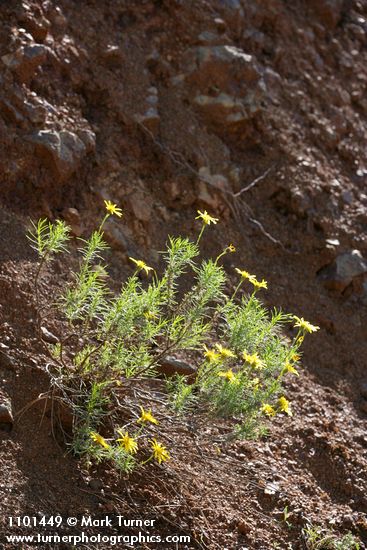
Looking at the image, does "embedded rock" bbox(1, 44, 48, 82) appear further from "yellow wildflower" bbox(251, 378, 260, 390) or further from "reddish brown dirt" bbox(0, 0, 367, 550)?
"yellow wildflower" bbox(251, 378, 260, 390)

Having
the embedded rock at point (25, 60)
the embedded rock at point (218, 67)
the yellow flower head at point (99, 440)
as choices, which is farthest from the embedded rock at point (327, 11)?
the yellow flower head at point (99, 440)

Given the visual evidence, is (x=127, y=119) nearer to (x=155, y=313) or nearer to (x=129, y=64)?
(x=129, y=64)

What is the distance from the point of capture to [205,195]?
199 inches

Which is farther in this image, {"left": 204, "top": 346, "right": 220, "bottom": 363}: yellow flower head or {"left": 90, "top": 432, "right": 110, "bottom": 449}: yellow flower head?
{"left": 204, "top": 346, "right": 220, "bottom": 363}: yellow flower head

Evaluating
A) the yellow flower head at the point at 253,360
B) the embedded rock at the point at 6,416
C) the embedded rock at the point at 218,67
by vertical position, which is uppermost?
the embedded rock at the point at 218,67

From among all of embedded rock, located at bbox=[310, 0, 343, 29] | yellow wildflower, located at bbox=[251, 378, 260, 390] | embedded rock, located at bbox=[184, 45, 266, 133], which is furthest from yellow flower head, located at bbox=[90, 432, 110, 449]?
embedded rock, located at bbox=[310, 0, 343, 29]

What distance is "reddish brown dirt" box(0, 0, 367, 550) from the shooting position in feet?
11.4

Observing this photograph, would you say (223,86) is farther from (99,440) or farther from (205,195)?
(99,440)

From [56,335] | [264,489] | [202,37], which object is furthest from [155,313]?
[202,37]

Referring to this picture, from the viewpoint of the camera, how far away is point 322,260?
526cm

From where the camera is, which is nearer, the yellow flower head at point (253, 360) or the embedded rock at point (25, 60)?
the yellow flower head at point (253, 360)

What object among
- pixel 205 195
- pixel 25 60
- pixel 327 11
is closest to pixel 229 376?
pixel 205 195

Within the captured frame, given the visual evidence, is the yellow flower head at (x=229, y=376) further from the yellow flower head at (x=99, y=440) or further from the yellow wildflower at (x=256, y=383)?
the yellow flower head at (x=99, y=440)

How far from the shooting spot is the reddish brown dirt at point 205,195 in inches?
136
